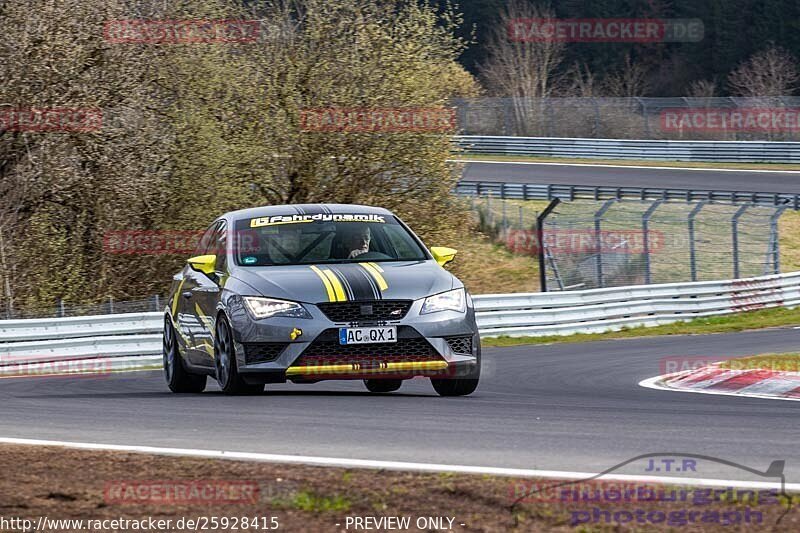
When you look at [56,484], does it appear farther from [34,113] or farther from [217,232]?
[34,113]

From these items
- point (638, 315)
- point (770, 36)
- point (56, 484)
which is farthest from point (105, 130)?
point (770, 36)

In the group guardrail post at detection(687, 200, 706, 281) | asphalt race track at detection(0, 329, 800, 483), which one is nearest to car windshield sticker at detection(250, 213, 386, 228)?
asphalt race track at detection(0, 329, 800, 483)

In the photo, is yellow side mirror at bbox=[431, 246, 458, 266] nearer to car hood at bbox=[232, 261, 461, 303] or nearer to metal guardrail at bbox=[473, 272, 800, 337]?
car hood at bbox=[232, 261, 461, 303]

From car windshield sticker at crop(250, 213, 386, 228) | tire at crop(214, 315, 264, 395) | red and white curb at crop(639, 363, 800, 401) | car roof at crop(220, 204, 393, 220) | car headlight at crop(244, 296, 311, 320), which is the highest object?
car roof at crop(220, 204, 393, 220)

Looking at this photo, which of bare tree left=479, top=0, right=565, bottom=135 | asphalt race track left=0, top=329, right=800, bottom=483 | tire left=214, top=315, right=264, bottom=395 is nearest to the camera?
asphalt race track left=0, top=329, right=800, bottom=483

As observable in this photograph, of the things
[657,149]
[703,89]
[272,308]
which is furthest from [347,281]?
[703,89]

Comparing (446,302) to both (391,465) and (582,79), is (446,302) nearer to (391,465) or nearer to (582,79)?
(391,465)

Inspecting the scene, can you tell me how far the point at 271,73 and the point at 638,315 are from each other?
360 inches

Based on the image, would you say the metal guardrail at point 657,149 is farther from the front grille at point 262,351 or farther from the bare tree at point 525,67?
the front grille at point 262,351

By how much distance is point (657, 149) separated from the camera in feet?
179

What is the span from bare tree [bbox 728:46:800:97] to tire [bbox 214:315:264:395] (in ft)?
193

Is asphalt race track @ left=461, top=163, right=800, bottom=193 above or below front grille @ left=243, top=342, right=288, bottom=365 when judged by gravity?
below

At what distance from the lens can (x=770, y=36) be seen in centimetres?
7600

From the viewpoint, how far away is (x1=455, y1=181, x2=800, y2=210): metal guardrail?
38875mm
